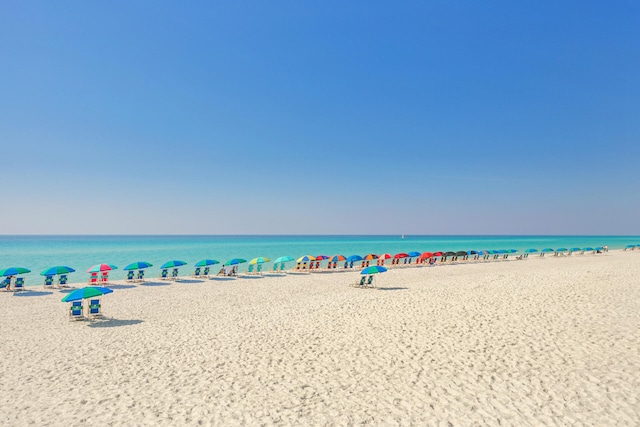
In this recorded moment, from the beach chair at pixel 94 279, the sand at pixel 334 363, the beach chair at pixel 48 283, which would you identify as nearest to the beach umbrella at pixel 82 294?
the sand at pixel 334 363

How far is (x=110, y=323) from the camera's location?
11188 mm

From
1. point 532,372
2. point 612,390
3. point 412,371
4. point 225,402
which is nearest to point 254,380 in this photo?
point 225,402

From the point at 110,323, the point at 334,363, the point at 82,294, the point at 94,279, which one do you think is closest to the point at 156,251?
the point at 94,279

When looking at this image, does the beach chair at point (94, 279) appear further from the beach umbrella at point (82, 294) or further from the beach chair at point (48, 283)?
the beach umbrella at point (82, 294)

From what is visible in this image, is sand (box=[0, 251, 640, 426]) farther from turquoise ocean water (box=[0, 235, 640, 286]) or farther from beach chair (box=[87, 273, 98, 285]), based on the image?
turquoise ocean water (box=[0, 235, 640, 286])

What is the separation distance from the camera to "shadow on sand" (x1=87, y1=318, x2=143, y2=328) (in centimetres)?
1094

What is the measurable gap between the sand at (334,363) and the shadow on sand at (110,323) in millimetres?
62

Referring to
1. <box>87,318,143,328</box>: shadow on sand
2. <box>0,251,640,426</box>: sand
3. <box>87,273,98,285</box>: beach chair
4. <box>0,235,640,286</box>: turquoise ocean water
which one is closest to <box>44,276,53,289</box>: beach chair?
<box>87,273,98,285</box>: beach chair

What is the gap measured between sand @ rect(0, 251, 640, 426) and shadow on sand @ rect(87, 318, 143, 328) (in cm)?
6

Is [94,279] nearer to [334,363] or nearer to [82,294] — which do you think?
[82,294]

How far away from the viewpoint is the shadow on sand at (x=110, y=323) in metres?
10.9

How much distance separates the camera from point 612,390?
6.00 m

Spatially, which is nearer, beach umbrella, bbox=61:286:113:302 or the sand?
the sand

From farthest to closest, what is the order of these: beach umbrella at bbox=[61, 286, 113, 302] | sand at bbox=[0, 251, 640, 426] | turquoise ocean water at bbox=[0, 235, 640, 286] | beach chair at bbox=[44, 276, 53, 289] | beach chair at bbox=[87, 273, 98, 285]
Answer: turquoise ocean water at bbox=[0, 235, 640, 286], beach chair at bbox=[87, 273, 98, 285], beach chair at bbox=[44, 276, 53, 289], beach umbrella at bbox=[61, 286, 113, 302], sand at bbox=[0, 251, 640, 426]
